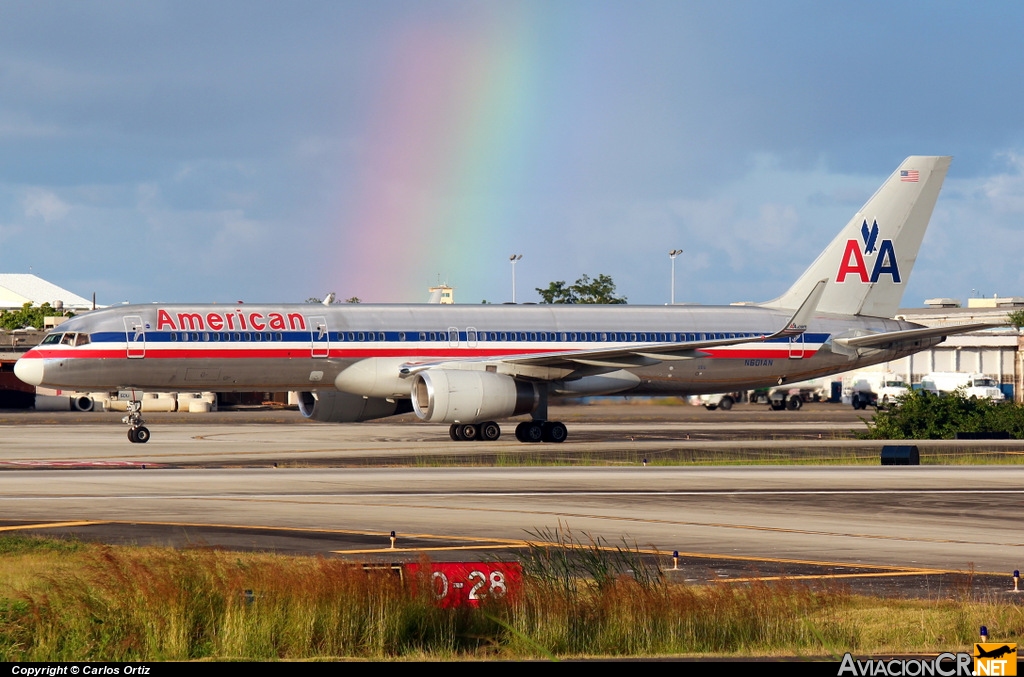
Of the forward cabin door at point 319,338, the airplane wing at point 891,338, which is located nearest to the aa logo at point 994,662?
the forward cabin door at point 319,338

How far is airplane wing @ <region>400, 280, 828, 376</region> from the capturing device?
4553 centimetres

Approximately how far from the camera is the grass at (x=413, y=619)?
40.3 feet

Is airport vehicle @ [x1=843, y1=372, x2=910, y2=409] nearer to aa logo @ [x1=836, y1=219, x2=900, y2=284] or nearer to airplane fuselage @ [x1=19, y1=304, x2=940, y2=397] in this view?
aa logo @ [x1=836, y1=219, x2=900, y2=284]

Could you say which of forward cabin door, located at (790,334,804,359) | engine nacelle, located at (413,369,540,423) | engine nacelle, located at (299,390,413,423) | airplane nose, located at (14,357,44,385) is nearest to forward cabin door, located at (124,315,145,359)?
airplane nose, located at (14,357,44,385)

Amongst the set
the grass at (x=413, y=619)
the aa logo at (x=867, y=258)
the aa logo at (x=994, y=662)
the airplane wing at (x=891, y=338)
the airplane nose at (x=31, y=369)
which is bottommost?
the grass at (x=413, y=619)

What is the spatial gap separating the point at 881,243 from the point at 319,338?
24.5 meters

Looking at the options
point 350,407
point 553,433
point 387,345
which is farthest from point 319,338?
point 553,433

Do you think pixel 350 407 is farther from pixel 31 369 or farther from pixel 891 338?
pixel 891 338

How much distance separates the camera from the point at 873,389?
9969 centimetres

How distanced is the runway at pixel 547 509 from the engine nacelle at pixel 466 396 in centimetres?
364

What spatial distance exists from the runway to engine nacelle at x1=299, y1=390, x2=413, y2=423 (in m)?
8.57

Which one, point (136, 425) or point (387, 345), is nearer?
point (136, 425)

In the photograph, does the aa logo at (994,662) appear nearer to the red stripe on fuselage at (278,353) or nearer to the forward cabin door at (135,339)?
the red stripe on fuselage at (278,353)

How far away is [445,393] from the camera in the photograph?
4362 cm
